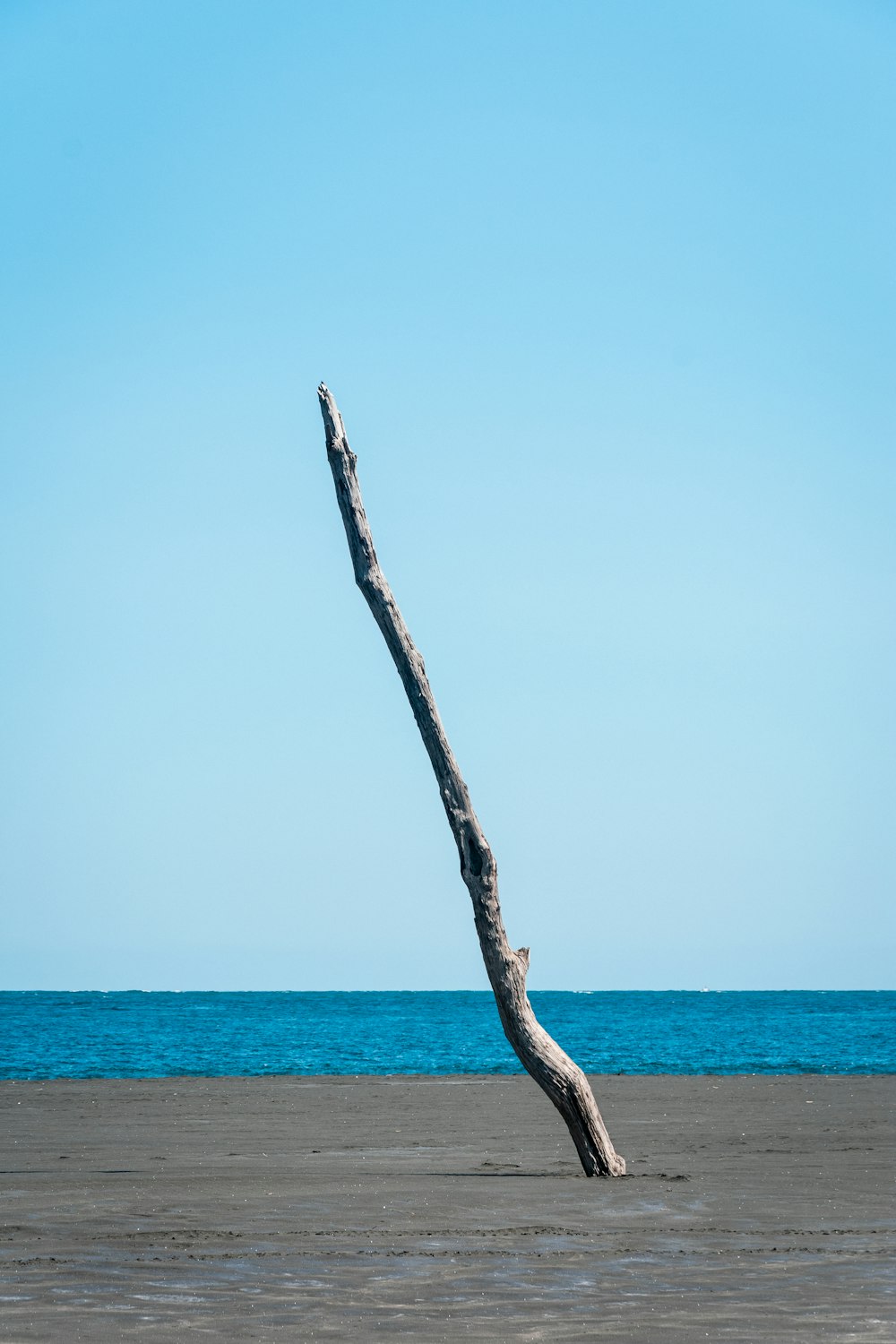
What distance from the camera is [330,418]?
13.1m

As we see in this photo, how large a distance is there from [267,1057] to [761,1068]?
44.6ft

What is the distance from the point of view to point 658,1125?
16.8m

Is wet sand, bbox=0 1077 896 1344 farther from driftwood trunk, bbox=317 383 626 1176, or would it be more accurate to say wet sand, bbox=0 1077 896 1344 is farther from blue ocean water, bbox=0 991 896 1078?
blue ocean water, bbox=0 991 896 1078

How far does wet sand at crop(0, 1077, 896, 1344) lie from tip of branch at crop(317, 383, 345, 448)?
6.87 m

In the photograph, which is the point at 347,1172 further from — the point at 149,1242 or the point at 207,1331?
the point at 207,1331

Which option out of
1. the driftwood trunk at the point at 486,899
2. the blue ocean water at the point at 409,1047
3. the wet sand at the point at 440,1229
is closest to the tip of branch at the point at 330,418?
the driftwood trunk at the point at 486,899

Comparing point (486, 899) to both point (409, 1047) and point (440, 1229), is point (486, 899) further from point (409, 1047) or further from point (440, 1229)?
point (409, 1047)

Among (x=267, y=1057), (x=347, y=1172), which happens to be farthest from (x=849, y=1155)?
(x=267, y=1057)

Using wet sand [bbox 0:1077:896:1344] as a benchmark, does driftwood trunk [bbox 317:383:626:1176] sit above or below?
above

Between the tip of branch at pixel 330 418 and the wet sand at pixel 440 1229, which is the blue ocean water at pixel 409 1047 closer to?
the wet sand at pixel 440 1229

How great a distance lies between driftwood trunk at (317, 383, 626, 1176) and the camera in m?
12.1

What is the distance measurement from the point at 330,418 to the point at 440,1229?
752 cm

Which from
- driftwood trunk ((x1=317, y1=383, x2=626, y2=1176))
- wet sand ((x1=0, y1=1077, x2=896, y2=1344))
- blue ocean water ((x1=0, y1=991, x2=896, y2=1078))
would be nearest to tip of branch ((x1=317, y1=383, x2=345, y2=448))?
driftwood trunk ((x1=317, y1=383, x2=626, y2=1176))

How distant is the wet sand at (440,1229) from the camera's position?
6547mm
